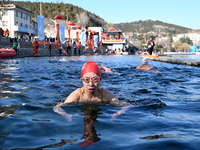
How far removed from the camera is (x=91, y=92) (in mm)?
4184

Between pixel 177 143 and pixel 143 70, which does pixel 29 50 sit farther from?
pixel 177 143

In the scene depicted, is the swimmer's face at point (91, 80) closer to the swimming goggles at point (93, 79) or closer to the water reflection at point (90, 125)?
the swimming goggles at point (93, 79)

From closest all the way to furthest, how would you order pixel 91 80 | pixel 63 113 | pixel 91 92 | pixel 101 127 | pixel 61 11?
pixel 101 127, pixel 63 113, pixel 91 80, pixel 91 92, pixel 61 11

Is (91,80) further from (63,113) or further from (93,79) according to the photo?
(63,113)

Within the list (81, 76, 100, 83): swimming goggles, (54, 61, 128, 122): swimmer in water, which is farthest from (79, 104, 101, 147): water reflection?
(81, 76, 100, 83): swimming goggles

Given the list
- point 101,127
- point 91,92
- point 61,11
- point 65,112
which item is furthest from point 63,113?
point 61,11

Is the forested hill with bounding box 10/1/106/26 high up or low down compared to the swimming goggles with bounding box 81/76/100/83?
up

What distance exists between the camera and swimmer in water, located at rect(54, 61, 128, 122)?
3.98 metres

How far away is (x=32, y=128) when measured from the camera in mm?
3031

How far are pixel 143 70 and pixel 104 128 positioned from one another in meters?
8.55

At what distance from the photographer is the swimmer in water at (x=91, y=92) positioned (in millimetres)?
3984

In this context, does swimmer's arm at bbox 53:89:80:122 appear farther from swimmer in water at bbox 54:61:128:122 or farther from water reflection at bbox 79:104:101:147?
water reflection at bbox 79:104:101:147

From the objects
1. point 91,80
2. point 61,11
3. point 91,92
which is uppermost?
point 61,11

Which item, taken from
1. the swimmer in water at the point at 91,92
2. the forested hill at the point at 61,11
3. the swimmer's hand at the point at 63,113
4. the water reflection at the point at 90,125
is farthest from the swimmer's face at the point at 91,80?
the forested hill at the point at 61,11
